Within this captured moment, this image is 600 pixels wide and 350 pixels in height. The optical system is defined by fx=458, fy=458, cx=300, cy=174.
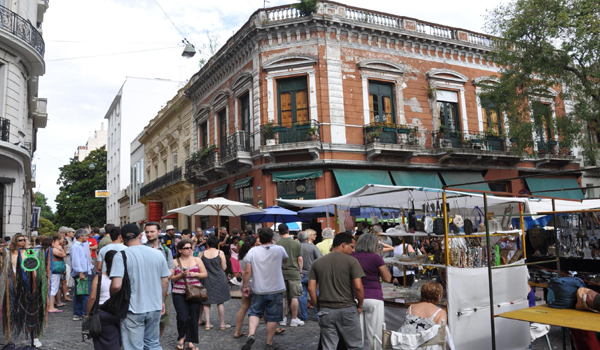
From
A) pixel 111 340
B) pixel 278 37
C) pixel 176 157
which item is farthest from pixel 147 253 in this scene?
pixel 176 157

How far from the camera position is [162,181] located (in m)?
30.7

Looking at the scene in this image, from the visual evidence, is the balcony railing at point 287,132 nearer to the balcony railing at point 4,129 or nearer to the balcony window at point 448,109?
the balcony window at point 448,109

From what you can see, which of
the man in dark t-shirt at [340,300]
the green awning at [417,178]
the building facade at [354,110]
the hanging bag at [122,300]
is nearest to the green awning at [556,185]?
the building facade at [354,110]

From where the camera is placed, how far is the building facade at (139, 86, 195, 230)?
27438 millimetres

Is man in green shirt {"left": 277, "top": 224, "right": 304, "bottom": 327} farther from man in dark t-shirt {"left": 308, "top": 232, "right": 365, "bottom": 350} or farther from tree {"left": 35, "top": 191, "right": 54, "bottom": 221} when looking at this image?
tree {"left": 35, "top": 191, "right": 54, "bottom": 221}

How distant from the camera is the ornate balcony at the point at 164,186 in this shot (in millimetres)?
27969

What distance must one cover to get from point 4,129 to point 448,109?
17154 mm

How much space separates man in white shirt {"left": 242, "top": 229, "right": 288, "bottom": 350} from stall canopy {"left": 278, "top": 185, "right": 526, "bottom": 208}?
69.8 inches

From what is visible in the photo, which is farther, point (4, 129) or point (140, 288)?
point (4, 129)

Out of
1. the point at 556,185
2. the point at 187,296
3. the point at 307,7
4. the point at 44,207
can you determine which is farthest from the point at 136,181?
the point at 44,207

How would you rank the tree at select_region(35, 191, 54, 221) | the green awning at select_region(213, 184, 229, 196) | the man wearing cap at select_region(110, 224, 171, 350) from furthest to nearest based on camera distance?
the tree at select_region(35, 191, 54, 221) < the green awning at select_region(213, 184, 229, 196) < the man wearing cap at select_region(110, 224, 171, 350)

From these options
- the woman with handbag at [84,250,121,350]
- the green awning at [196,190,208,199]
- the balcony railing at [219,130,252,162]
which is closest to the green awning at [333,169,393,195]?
the balcony railing at [219,130,252,162]

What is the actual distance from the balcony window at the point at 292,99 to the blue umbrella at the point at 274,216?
478 centimetres

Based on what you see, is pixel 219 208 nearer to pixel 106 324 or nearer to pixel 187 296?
pixel 187 296
